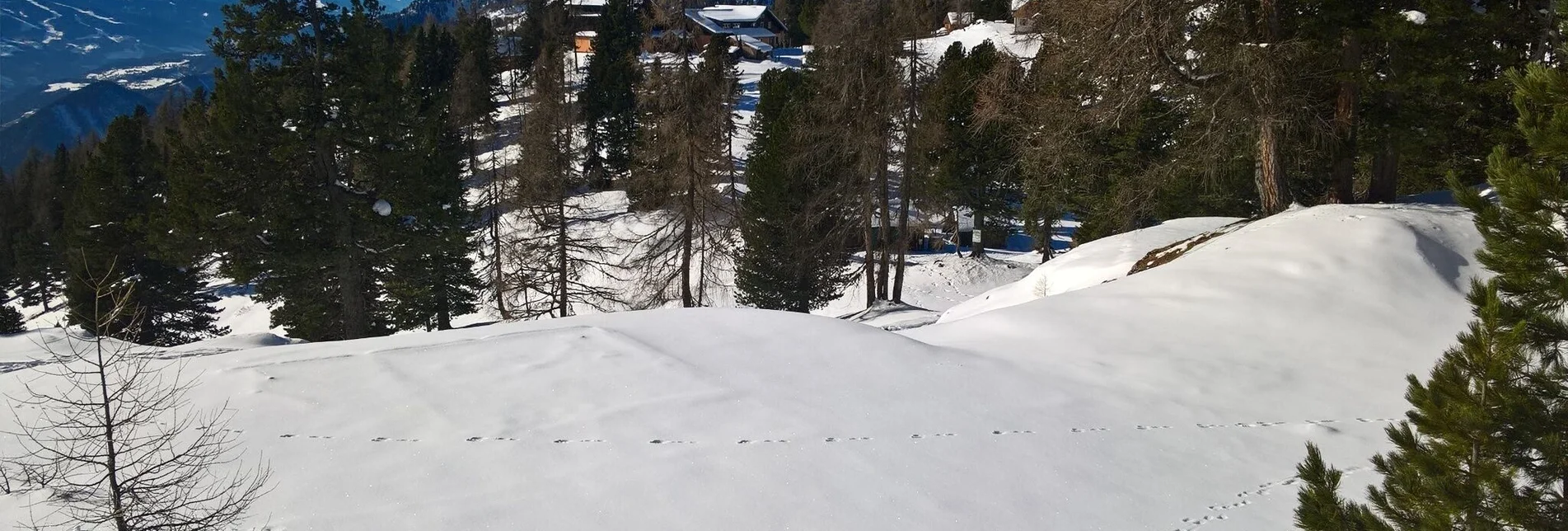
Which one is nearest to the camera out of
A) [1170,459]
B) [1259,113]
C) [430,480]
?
[430,480]

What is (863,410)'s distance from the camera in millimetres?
7648

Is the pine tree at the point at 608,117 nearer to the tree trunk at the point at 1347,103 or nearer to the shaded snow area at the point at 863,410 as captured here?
the tree trunk at the point at 1347,103

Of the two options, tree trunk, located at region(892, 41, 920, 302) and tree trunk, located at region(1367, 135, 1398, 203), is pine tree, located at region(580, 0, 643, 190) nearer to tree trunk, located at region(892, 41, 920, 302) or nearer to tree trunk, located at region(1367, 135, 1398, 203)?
tree trunk, located at region(892, 41, 920, 302)

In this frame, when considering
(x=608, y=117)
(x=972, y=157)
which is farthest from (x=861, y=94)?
(x=608, y=117)

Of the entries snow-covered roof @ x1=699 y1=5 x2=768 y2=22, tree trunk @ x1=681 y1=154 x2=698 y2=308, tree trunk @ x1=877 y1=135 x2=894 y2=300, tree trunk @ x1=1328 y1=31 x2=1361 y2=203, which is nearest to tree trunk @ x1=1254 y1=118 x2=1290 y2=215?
tree trunk @ x1=1328 y1=31 x2=1361 y2=203

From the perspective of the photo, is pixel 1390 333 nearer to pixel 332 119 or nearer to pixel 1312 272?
pixel 1312 272

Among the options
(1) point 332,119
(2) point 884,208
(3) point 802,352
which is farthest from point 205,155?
(3) point 802,352

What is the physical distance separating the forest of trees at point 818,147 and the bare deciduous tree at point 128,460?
31.5ft

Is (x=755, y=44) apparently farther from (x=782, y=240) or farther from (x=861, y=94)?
(x=861, y=94)

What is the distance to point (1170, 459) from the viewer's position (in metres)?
7.06

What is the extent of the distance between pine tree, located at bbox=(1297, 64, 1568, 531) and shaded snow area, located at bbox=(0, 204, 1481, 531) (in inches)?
87.2

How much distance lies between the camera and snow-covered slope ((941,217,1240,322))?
14570 millimetres

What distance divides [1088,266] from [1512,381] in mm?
11581

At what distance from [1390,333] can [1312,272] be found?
4.74 feet
